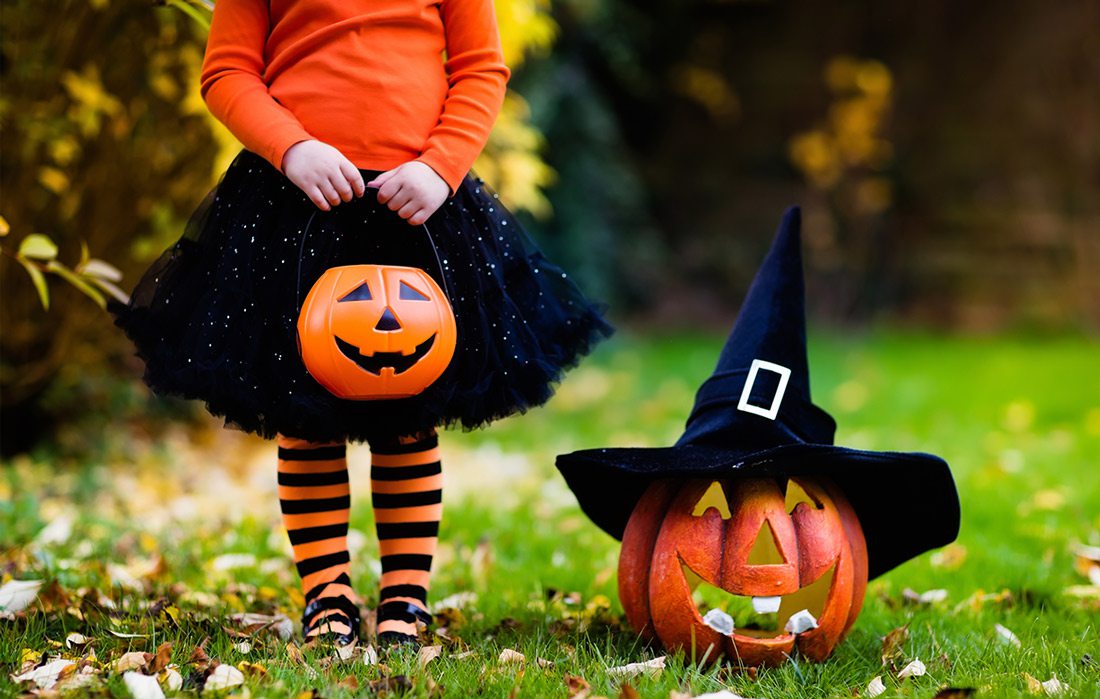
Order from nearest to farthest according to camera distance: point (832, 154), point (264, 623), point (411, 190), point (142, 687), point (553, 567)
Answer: point (142, 687) < point (411, 190) < point (264, 623) < point (553, 567) < point (832, 154)

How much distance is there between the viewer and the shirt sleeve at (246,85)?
177 cm

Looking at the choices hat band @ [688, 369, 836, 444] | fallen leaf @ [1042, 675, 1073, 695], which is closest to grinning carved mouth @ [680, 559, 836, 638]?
hat band @ [688, 369, 836, 444]

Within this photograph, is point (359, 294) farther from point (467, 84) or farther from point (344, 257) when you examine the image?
point (467, 84)

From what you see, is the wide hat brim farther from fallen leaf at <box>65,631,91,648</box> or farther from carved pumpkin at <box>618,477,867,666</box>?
fallen leaf at <box>65,631,91,648</box>

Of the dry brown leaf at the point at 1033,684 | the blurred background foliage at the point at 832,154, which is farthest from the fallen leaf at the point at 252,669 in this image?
the blurred background foliage at the point at 832,154

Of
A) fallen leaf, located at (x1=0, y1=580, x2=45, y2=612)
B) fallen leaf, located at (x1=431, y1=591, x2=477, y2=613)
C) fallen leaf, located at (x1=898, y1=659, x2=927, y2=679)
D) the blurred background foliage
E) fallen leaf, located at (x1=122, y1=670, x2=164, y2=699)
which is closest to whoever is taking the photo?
fallen leaf, located at (x1=122, y1=670, x2=164, y2=699)

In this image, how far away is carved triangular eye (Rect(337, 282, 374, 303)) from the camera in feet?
5.53

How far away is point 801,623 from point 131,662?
1.11 meters

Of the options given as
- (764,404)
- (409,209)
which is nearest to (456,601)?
(764,404)

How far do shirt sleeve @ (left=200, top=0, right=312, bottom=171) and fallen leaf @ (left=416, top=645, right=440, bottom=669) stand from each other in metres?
0.84

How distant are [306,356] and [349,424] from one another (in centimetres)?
14

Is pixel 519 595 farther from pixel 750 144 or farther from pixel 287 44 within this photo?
pixel 750 144

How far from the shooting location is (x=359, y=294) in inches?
66.6

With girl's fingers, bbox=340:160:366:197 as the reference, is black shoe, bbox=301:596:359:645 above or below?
Answer: below
